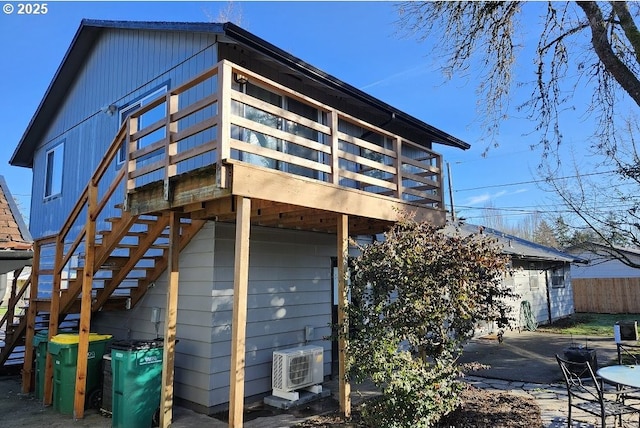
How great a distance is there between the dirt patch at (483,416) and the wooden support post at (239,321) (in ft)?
3.84

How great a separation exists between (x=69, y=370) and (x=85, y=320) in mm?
801

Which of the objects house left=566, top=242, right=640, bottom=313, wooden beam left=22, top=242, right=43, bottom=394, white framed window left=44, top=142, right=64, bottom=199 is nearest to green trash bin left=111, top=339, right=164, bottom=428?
wooden beam left=22, top=242, right=43, bottom=394

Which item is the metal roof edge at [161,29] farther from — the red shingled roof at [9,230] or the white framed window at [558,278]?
the white framed window at [558,278]

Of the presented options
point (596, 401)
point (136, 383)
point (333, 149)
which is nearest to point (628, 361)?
point (596, 401)

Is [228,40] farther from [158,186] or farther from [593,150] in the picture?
[593,150]

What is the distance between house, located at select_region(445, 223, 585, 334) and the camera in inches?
583

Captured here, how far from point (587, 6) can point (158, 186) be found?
7.31 m

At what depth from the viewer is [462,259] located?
15.4ft

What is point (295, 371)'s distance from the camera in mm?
6215

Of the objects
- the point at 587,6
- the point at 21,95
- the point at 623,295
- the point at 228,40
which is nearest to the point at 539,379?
the point at 587,6

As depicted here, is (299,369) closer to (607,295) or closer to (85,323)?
(85,323)

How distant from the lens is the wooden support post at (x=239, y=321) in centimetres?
→ 424

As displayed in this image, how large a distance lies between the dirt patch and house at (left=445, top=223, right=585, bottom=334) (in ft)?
27.0

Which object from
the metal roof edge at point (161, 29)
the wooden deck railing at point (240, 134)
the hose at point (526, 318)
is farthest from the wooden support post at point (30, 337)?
the hose at point (526, 318)
